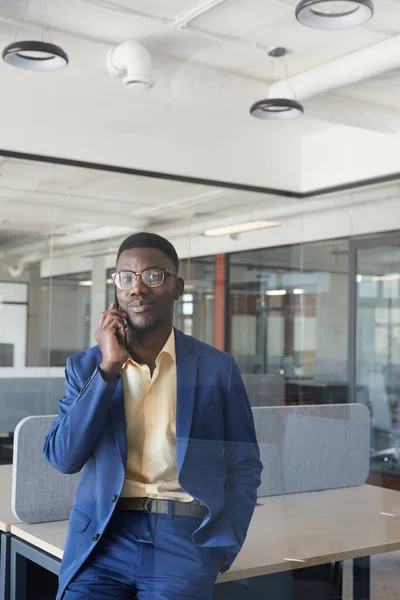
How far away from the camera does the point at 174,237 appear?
1.05 m

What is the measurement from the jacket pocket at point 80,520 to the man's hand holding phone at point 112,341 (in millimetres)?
223

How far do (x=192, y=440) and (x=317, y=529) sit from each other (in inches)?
8.7

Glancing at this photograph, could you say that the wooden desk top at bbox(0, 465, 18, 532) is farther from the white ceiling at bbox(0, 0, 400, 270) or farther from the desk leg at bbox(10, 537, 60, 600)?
the white ceiling at bbox(0, 0, 400, 270)

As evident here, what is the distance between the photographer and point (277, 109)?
1.26 metres

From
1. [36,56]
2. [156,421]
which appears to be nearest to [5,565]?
[156,421]

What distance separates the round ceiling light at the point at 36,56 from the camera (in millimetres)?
1194

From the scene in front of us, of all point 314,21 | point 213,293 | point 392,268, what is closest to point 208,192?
point 213,293

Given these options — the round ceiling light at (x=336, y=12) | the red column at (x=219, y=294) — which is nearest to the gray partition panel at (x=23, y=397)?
the red column at (x=219, y=294)

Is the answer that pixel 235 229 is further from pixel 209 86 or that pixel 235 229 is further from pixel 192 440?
pixel 192 440

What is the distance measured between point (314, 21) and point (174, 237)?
337 mm

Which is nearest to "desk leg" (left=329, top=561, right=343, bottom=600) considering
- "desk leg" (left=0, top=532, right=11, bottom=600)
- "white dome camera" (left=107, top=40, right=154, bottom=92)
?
"desk leg" (left=0, top=532, right=11, bottom=600)

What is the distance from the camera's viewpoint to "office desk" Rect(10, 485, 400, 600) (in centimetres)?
100

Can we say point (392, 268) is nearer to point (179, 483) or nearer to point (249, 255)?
point (249, 255)

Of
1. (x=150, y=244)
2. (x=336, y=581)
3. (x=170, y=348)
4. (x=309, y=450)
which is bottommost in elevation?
(x=336, y=581)
